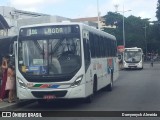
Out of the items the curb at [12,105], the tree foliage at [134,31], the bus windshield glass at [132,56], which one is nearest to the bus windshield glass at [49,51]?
the curb at [12,105]

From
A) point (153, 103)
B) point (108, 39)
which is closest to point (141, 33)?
point (108, 39)

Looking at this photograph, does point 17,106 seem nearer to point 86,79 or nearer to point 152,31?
point 86,79

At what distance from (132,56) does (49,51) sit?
3670cm

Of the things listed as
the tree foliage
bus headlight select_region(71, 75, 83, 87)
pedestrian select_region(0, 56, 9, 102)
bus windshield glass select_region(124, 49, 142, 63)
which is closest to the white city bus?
A: bus headlight select_region(71, 75, 83, 87)

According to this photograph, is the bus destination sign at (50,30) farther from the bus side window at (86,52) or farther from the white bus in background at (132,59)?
the white bus in background at (132,59)

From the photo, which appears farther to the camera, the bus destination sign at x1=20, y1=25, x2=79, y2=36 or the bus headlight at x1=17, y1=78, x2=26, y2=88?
the bus destination sign at x1=20, y1=25, x2=79, y2=36

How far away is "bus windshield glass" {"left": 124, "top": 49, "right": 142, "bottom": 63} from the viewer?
164 ft

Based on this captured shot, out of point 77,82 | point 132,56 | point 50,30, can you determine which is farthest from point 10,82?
point 132,56

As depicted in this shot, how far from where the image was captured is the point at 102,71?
18734mm

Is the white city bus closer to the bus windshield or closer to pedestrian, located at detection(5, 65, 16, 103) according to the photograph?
the bus windshield

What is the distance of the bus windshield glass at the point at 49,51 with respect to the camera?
46.7ft

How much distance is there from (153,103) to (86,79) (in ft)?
8.86

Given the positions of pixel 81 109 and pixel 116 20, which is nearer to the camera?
pixel 81 109

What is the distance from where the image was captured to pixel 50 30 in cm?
1476
